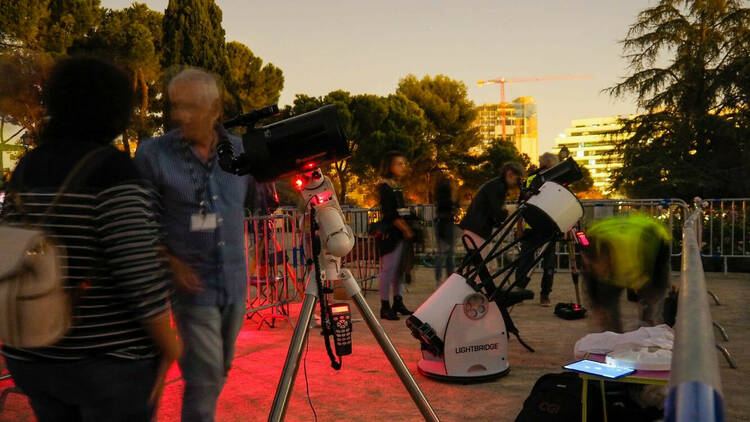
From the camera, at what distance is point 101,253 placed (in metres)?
1.29

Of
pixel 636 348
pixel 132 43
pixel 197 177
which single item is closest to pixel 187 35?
pixel 132 43

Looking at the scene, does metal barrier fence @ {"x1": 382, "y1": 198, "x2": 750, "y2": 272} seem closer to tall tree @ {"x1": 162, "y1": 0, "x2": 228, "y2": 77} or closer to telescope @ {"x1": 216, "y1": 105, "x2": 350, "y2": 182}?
telescope @ {"x1": 216, "y1": 105, "x2": 350, "y2": 182}

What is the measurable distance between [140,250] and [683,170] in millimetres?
20193

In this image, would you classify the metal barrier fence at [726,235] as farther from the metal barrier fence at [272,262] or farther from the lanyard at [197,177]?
the lanyard at [197,177]

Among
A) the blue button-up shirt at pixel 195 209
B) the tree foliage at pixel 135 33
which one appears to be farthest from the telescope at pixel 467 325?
the tree foliage at pixel 135 33

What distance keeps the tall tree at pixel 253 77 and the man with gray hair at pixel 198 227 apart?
30.5 metres

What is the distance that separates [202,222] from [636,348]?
6.39ft

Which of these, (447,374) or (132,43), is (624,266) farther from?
(132,43)

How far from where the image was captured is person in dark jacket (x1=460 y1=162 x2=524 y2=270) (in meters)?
6.10

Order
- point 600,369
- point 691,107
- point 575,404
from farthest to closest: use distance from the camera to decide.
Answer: point 691,107 → point 575,404 → point 600,369

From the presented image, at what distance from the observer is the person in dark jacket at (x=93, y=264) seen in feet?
4.18

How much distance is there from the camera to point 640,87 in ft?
69.7

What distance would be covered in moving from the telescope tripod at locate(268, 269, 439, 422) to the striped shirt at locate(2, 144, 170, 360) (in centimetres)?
92

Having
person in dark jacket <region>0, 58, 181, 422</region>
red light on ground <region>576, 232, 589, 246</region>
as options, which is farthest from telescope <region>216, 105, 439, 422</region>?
red light on ground <region>576, 232, 589, 246</region>
